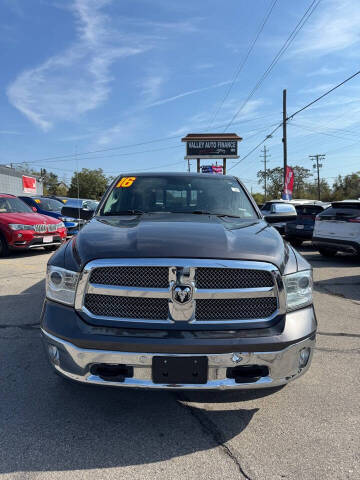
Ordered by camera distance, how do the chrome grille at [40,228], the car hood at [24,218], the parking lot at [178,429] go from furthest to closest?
the chrome grille at [40,228] → the car hood at [24,218] → the parking lot at [178,429]

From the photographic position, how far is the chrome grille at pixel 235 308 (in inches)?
86.0

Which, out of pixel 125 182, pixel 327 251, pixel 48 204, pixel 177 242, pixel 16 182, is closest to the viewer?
pixel 177 242

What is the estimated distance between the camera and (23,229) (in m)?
9.27

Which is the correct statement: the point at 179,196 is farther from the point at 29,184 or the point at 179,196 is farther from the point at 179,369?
the point at 29,184

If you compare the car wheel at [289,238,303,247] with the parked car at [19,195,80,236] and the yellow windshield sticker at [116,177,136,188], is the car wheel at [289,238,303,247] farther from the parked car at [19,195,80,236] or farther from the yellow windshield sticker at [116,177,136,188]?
the yellow windshield sticker at [116,177,136,188]

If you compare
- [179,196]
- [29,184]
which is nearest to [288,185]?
[179,196]

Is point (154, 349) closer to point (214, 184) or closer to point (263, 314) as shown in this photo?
point (263, 314)

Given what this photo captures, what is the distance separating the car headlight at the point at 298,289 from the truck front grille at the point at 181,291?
0.08 metres

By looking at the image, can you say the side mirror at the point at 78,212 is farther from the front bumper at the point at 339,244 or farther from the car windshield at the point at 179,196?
the front bumper at the point at 339,244

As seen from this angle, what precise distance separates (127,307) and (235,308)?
2.14ft

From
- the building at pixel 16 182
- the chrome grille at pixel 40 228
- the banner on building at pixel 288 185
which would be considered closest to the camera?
the chrome grille at pixel 40 228

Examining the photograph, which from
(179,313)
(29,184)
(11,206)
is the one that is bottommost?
(179,313)

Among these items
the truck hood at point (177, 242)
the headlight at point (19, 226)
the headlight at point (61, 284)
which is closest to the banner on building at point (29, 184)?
the headlight at point (19, 226)

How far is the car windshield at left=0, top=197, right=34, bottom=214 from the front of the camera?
9.97m
